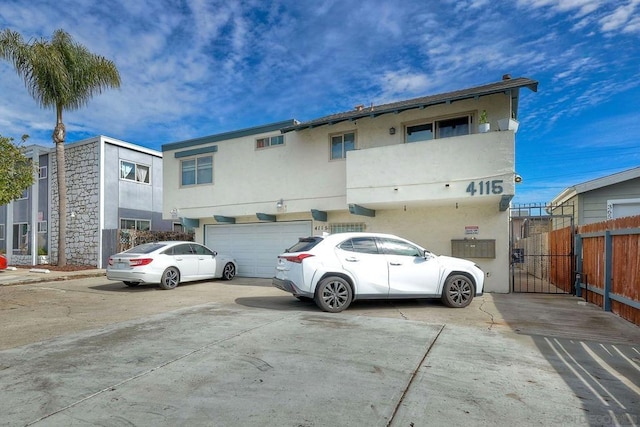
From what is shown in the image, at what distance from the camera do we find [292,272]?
8.13 meters

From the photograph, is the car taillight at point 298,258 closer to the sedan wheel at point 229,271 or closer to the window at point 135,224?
the sedan wheel at point 229,271

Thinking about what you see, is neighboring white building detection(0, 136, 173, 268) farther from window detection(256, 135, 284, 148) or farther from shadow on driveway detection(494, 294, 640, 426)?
shadow on driveway detection(494, 294, 640, 426)

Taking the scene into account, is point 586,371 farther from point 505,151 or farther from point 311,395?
point 505,151

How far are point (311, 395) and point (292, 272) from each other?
4.45 metres

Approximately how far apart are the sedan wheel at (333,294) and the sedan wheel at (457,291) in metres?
2.12

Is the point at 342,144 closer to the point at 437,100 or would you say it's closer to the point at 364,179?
the point at 364,179

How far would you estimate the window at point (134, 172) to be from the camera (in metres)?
20.8

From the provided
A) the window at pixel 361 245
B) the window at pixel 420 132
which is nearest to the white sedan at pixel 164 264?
the window at pixel 361 245

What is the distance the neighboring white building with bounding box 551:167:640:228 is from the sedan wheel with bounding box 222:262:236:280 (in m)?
11.3

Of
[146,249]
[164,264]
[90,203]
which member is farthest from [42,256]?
[164,264]

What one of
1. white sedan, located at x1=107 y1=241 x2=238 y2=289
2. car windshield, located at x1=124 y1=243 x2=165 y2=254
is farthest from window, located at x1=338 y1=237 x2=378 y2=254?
car windshield, located at x1=124 y1=243 x2=165 y2=254

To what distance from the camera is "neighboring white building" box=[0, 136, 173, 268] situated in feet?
64.5

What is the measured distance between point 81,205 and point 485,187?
19.5m

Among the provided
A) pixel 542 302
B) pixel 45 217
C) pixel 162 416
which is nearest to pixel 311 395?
pixel 162 416
